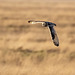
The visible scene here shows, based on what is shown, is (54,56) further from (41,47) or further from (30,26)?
(30,26)

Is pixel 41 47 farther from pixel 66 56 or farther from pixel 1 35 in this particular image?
pixel 1 35

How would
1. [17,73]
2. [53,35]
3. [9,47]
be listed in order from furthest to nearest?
[9,47] → [17,73] → [53,35]

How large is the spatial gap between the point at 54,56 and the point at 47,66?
3.27 ft

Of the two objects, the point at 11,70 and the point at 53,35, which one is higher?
the point at 53,35

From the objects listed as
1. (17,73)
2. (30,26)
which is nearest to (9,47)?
(17,73)

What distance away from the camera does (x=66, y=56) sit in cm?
913

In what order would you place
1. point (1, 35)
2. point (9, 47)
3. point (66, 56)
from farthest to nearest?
point (1, 35), point (9, 47), point (66, 56)

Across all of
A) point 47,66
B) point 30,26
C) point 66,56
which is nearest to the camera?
point 47,66

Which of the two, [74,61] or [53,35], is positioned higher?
[53,35]

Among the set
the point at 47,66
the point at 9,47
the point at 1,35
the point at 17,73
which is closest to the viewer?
the point at 17,73

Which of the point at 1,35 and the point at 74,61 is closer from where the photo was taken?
the point at 74,61

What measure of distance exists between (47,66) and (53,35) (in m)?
1.30

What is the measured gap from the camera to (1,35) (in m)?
12.1

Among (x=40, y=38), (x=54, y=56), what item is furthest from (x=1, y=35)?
(x=54, y=56)
